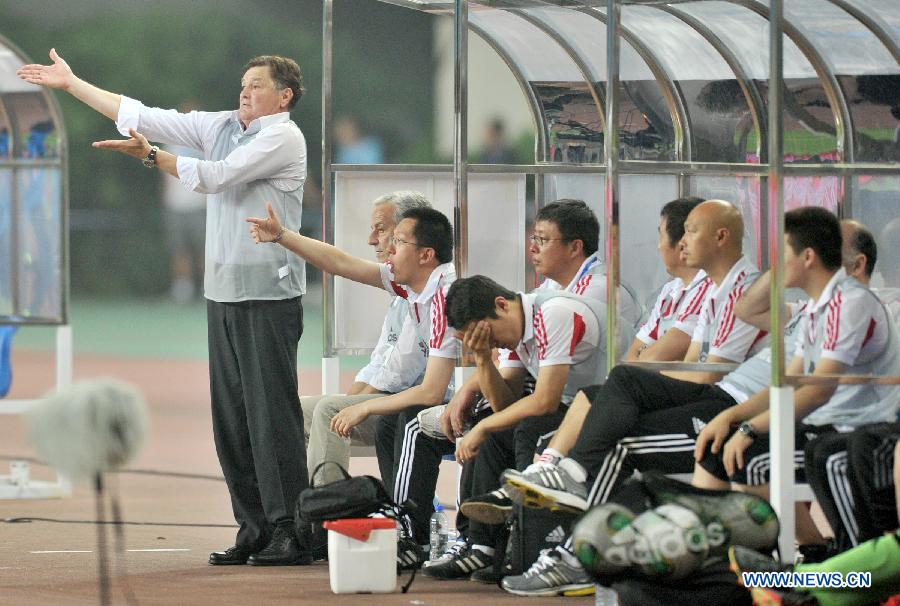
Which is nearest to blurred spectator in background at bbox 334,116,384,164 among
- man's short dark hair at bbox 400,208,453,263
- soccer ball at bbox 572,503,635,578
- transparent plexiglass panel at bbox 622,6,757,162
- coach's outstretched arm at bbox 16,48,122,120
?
transparent plexiglass panel at bbox 622,6,757,162

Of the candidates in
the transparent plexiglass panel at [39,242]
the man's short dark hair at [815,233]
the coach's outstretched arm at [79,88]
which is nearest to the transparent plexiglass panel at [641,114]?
the man's short dark hair at [815,233]

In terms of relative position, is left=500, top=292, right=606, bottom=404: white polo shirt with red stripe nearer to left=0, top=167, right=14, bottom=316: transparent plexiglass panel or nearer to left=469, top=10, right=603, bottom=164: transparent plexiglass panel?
left=469, top=10, right=603, bottom=164: transparent plexiglass panel

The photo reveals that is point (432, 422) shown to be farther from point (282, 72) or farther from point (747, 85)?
point (747, 85)

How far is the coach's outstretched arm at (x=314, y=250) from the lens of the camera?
6.04 metres

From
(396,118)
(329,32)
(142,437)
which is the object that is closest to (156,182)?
(396,118)

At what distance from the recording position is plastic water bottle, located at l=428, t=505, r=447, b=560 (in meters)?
6.08

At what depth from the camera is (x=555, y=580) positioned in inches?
207

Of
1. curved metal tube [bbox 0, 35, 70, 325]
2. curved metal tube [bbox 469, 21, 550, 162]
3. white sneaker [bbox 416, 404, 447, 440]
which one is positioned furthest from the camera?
curved metal tube [bbox 0, 35, 70, 325]

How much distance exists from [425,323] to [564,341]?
0.99 meters

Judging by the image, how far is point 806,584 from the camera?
168 inches

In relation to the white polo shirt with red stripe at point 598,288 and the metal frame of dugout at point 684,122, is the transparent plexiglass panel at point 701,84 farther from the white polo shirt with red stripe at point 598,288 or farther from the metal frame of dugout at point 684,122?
the white polo shirt with red stripe at point 598,288

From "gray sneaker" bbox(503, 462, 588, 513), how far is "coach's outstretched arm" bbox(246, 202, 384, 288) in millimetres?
1466

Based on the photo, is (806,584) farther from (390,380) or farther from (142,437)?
(390,380)

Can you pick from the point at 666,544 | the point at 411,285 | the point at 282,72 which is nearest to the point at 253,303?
the point at 411,285
